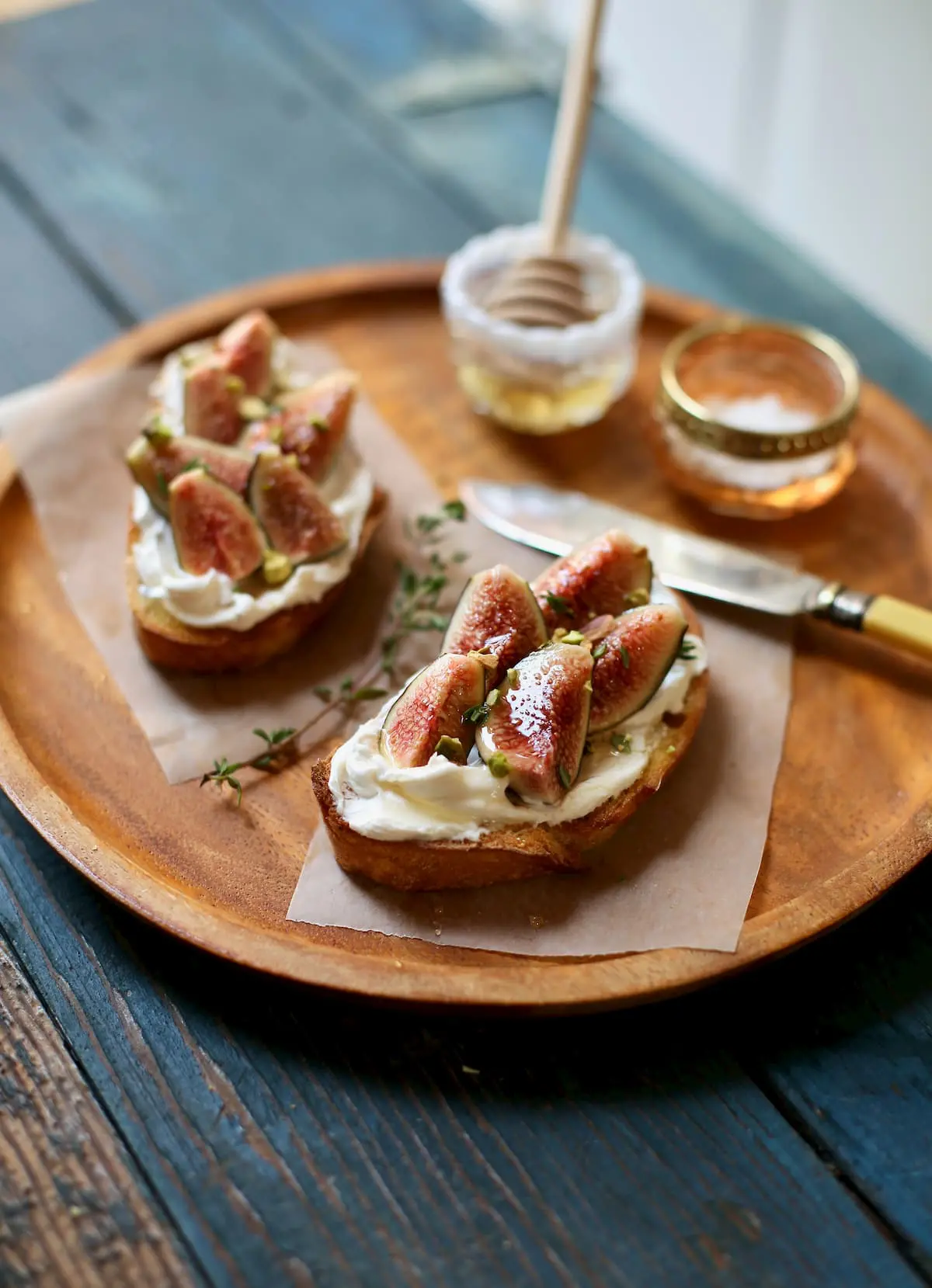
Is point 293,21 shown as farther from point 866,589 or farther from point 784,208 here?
point 866,589

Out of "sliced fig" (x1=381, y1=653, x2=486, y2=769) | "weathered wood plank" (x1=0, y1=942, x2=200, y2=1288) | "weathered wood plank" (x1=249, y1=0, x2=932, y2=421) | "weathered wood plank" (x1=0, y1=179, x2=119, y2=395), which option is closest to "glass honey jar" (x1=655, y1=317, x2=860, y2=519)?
"weathered wood plank" (x1=249, y1=0, x2=932, y2=421)

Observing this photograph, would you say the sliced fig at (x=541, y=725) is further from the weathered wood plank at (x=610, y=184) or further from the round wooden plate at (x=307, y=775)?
the weathered wood plank at (x=610, y=184)

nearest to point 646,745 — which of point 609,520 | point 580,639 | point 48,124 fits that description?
point 580,639

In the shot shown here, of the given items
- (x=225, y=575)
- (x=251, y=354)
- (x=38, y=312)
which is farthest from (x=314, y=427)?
(x=38, y=312)

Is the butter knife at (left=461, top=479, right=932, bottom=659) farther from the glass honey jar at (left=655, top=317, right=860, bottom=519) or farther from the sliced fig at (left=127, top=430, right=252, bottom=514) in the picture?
the sliced fig at (left=127, top=430, right=252, bottom=514)

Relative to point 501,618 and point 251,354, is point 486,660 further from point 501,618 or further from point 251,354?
point 251,354
